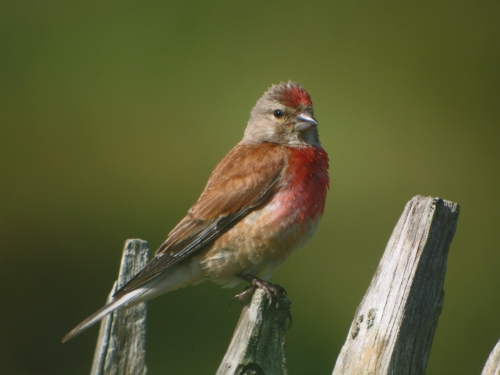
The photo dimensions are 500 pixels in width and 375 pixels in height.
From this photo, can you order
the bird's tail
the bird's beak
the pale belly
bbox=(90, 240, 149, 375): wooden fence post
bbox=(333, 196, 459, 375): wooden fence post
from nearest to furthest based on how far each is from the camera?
bbox=(333, 196, 459, 375): wooden fence post, bbox=(90, 240, 149, 375): wooden fence post, the bird's tail, the pale belly, the bird's beak

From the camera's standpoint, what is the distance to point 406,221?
1.97 meters

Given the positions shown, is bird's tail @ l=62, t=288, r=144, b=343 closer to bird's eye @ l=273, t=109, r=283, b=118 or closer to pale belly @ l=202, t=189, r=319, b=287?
pale belly @ l=202, t=189, r=319, b=287

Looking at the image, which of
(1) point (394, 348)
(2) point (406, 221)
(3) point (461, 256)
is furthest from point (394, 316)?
(3) point (461, 256)

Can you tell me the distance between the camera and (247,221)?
3494 millimetres

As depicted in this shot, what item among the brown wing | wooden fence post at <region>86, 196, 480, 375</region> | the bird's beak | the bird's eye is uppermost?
the bird's eye

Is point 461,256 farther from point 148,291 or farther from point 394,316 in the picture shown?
point 394,316

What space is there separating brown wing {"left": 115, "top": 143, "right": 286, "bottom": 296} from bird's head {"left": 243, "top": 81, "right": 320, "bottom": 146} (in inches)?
16.8

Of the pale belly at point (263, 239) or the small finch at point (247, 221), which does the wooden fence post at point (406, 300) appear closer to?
the small finch at point (247, 221)

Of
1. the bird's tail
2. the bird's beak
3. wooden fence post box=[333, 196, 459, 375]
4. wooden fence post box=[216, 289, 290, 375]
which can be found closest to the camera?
wooden fence post box=[333, 196, 459, 375]

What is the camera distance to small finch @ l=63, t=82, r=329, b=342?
11.3ft

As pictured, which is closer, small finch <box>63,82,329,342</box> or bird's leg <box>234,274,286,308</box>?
bird's leg <box>234,274,286,308</box>

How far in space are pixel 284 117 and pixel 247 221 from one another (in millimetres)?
964

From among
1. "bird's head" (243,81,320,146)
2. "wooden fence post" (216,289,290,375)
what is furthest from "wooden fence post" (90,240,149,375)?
"bird's head" (243,81,320,146)

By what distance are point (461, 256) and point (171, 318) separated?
1720 mm
